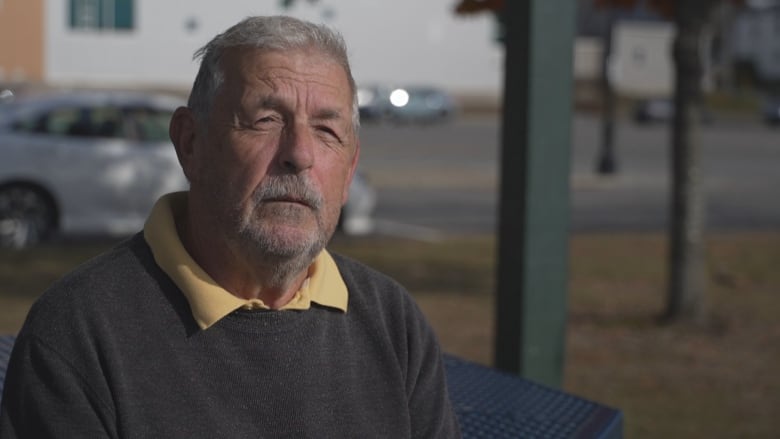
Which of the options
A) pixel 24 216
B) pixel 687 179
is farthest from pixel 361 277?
pixel 24 216

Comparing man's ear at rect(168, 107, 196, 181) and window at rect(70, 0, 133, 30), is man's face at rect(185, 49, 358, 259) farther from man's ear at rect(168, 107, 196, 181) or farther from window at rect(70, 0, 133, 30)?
window at rect(70, 0, 133, 30)

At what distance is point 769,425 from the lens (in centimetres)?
635

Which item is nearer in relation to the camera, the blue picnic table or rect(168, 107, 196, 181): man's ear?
rect(168, 107, 196, 181): man's ear

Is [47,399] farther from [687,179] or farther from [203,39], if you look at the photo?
[687,179]

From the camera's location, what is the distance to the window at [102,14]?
16.3 feet

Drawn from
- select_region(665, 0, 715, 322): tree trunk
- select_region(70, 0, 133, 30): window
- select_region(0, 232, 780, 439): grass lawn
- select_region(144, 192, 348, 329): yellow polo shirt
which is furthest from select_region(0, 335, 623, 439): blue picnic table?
select_region(665, 0, 715, 322): tree trunk

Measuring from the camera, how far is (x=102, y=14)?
200 inches

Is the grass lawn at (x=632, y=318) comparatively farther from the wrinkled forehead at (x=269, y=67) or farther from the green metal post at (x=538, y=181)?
the wrinkled forehead at (x=269, y=67)

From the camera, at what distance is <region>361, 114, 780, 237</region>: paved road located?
55.0 ft

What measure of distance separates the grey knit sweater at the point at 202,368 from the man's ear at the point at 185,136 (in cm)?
15

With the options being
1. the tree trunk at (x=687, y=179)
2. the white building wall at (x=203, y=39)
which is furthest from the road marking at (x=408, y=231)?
the white building wall at (x=203, y=39)

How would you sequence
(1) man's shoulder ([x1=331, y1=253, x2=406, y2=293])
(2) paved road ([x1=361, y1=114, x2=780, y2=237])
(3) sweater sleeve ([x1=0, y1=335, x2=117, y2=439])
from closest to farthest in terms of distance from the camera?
(3) sweater sleeve ([x1=0, y1=335, x2=117, y2=439])
(1) man's shoulder ([x1=331, y1=253, x2=406, y2=293])
(2) paved road ([x1=361, y1=114, x2=780, y2=237])

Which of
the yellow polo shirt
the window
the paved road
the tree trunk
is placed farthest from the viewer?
the paved road

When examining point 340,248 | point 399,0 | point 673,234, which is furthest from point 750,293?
point 399,0
